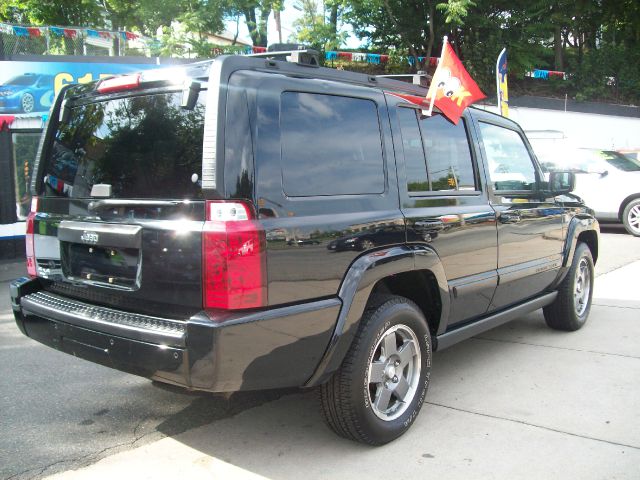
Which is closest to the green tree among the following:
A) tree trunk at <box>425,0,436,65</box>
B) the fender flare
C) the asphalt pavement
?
tree trunk at <box>425,0,436,65</box>

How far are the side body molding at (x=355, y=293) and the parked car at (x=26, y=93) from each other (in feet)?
26.8

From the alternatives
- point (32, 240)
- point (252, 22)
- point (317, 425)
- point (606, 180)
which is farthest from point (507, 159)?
point (252, 22)

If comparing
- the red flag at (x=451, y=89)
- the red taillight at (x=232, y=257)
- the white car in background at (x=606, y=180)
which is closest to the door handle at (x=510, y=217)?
the red flag at (x=451, y=89)

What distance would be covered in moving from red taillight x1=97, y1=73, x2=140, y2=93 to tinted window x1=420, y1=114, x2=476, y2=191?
68.7 inches

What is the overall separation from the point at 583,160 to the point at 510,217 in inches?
372

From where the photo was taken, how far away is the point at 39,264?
349cm

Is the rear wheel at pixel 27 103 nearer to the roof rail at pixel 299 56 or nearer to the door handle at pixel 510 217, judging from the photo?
the roof rail at pixel 299 56

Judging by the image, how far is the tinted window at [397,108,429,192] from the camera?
358 cm

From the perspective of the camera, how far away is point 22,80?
942 centimetres

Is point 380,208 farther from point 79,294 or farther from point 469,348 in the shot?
point 469,348

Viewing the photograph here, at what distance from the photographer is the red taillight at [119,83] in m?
3.05

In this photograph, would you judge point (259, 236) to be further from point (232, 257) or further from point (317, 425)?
point (317, 425)

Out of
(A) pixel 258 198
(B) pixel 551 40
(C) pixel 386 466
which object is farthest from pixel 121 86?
(B) pixel 551 40

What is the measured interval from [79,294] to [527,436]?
2615mm
